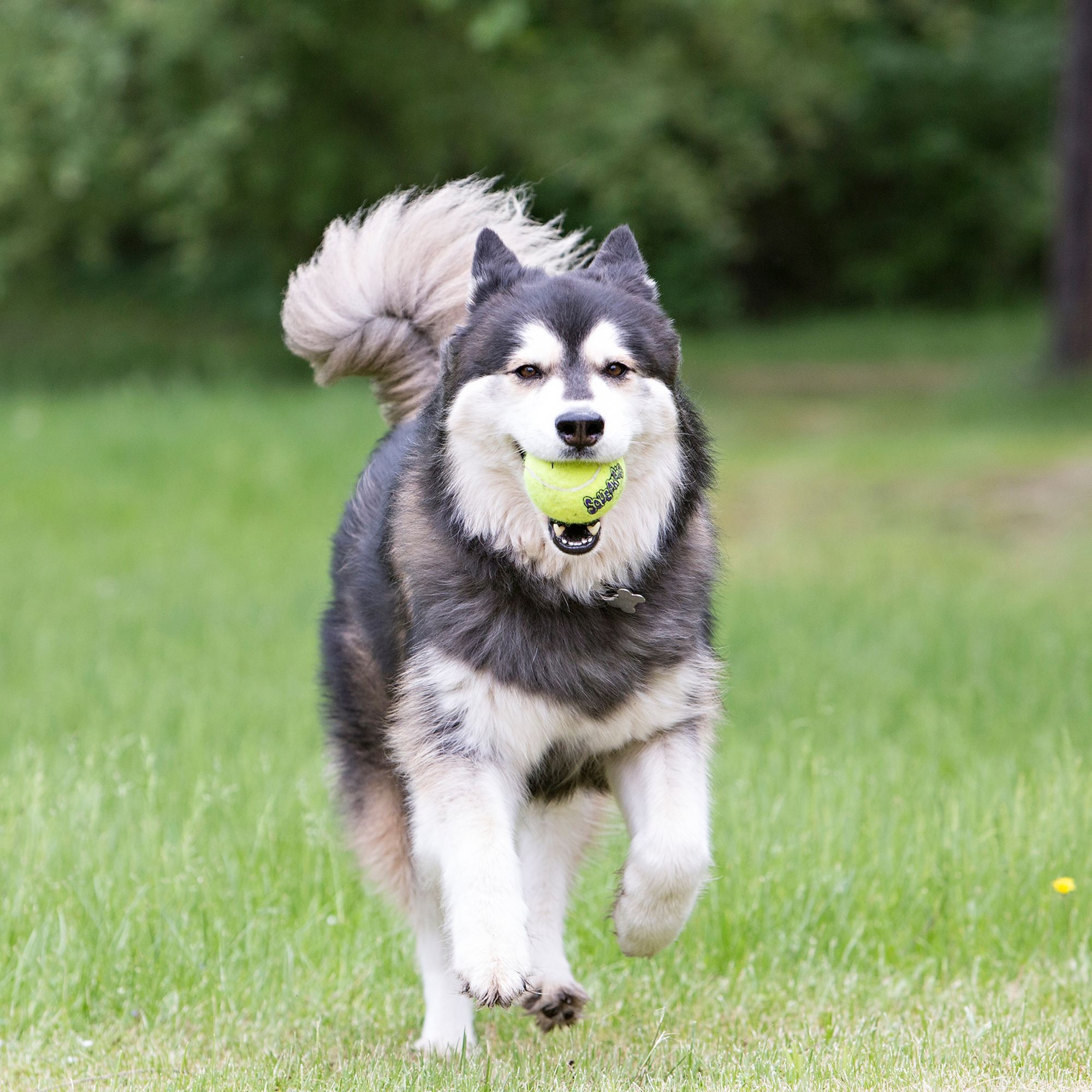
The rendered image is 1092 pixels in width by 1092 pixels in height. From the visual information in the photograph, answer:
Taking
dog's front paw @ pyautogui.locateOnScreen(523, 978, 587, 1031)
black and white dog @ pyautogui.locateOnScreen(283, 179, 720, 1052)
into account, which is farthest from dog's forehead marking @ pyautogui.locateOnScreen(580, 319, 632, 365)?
dog's front paw @ pyautogui.locateOnScreen(523, 978, 587, 1031)

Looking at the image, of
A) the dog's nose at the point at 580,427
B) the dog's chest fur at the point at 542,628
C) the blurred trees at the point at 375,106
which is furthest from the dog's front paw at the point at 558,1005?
the blurred trees at the point at 375,106

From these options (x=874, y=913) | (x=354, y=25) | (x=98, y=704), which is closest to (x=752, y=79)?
(x=354, y=25)

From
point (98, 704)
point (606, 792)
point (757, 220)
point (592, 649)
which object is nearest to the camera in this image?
point (592, 649)

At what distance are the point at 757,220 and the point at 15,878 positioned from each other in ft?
79.5

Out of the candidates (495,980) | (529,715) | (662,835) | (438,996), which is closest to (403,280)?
(529,715)

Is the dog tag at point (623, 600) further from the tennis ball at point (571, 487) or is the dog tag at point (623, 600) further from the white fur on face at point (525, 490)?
the tennis ball at point (571, 487)

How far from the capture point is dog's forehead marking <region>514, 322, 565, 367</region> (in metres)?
3.31

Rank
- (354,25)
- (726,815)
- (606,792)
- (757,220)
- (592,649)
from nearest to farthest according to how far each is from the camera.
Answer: (592,649) < (606,792) < (726,815) < (354,25) < (757,220)

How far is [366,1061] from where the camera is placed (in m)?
3.57

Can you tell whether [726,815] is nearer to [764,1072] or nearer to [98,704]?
[764,1072]

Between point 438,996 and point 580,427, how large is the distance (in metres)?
1.54

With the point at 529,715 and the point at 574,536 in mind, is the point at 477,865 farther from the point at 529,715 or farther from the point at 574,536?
the point at 574,536

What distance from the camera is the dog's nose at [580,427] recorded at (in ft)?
10.3

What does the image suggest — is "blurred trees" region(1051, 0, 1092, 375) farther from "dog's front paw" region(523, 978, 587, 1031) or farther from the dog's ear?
"dog's front paw" region(523, 978, 587, 1031)
